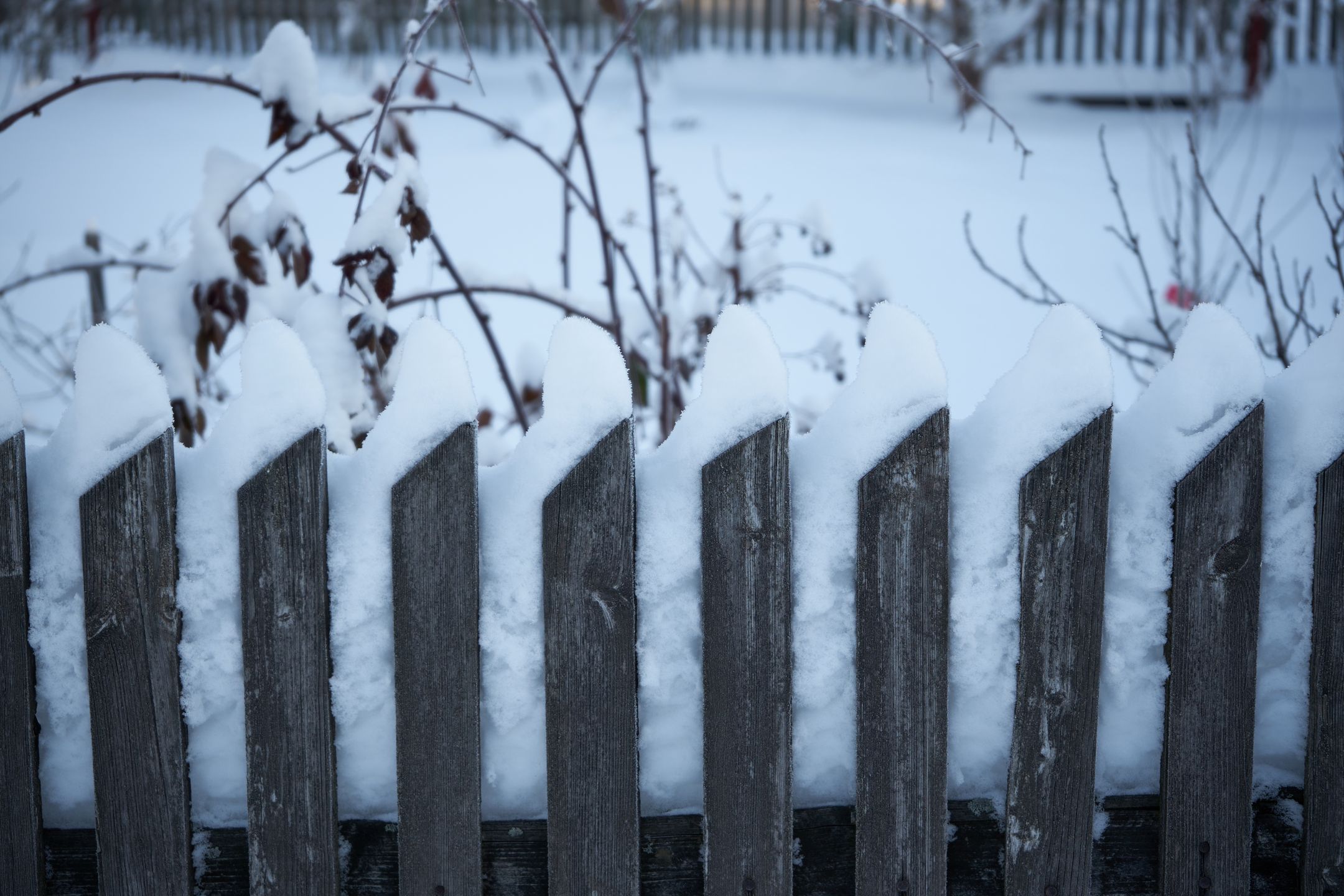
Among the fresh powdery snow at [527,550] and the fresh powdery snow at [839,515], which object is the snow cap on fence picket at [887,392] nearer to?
the fresh powdery snow at [839,515]

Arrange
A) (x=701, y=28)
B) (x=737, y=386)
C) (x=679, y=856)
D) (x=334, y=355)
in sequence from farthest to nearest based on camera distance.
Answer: (x=701, y=28)
(x=334, y=355)
(x=679, y=856)
(x=737, y=386)

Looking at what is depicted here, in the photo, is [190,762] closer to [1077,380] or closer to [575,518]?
[575,518]

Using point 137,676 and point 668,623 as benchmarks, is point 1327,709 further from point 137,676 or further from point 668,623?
point 137,676

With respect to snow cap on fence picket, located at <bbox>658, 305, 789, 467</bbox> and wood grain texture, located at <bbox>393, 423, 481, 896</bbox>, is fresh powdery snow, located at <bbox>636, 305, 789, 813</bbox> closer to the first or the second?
snow cap on fence picket, located at <bbox>658, 305, 789, 467</bbox>

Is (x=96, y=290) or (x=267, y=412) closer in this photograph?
(x=267, y=412)

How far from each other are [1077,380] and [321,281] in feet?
16.5

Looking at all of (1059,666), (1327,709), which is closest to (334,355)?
(1059,666)

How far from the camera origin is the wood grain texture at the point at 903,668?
131 cm

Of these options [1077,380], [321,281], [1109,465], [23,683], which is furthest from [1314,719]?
[321,281]

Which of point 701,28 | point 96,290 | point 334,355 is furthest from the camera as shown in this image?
point 701,28

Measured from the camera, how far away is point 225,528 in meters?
1.34

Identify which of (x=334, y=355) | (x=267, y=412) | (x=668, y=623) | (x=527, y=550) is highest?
(x=334, y=355)

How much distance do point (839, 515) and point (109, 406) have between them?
92 centimetres

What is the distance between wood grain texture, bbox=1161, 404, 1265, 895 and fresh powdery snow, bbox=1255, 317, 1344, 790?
0.19 ft
